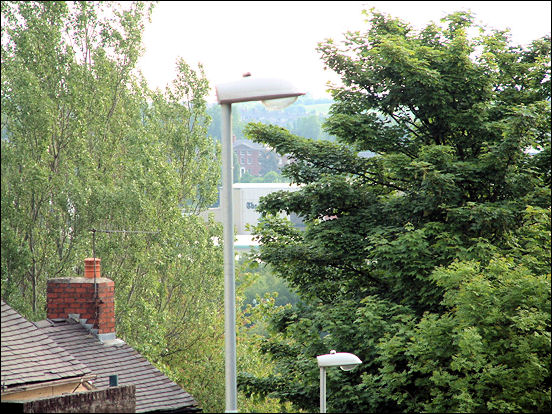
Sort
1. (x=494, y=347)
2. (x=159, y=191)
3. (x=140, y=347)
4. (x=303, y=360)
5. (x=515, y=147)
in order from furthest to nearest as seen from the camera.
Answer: (x=159, y=191), (x=140, y=347), (x=303, y=360), (x=515, y=147), (x=494, y=347)

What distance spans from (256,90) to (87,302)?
7.46 meters

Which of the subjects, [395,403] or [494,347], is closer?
[494,347]

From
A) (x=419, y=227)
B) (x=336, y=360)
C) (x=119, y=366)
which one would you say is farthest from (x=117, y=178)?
(x=336, y=360)

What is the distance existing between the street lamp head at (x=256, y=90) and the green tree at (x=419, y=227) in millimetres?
6942

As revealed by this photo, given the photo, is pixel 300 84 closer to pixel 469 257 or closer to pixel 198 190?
pixel 469 257

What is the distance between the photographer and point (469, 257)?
15367 millimetres

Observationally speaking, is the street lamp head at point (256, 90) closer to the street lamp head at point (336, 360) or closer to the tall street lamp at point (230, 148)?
the tall street lamp at point (230, 148)

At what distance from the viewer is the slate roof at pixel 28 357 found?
8281mm

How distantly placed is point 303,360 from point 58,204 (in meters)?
7.58

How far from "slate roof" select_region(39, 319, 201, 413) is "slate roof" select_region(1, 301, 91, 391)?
123 cm

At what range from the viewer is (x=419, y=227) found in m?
17.6

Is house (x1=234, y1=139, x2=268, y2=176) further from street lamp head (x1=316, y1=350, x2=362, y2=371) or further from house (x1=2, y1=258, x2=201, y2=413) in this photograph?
street lamp head (x1=316, y1=350, x2=362, y2=371)

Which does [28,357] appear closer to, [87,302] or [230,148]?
[87,302]

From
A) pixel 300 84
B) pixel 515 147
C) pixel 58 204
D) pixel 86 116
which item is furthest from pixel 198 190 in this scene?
pixel 300 84
